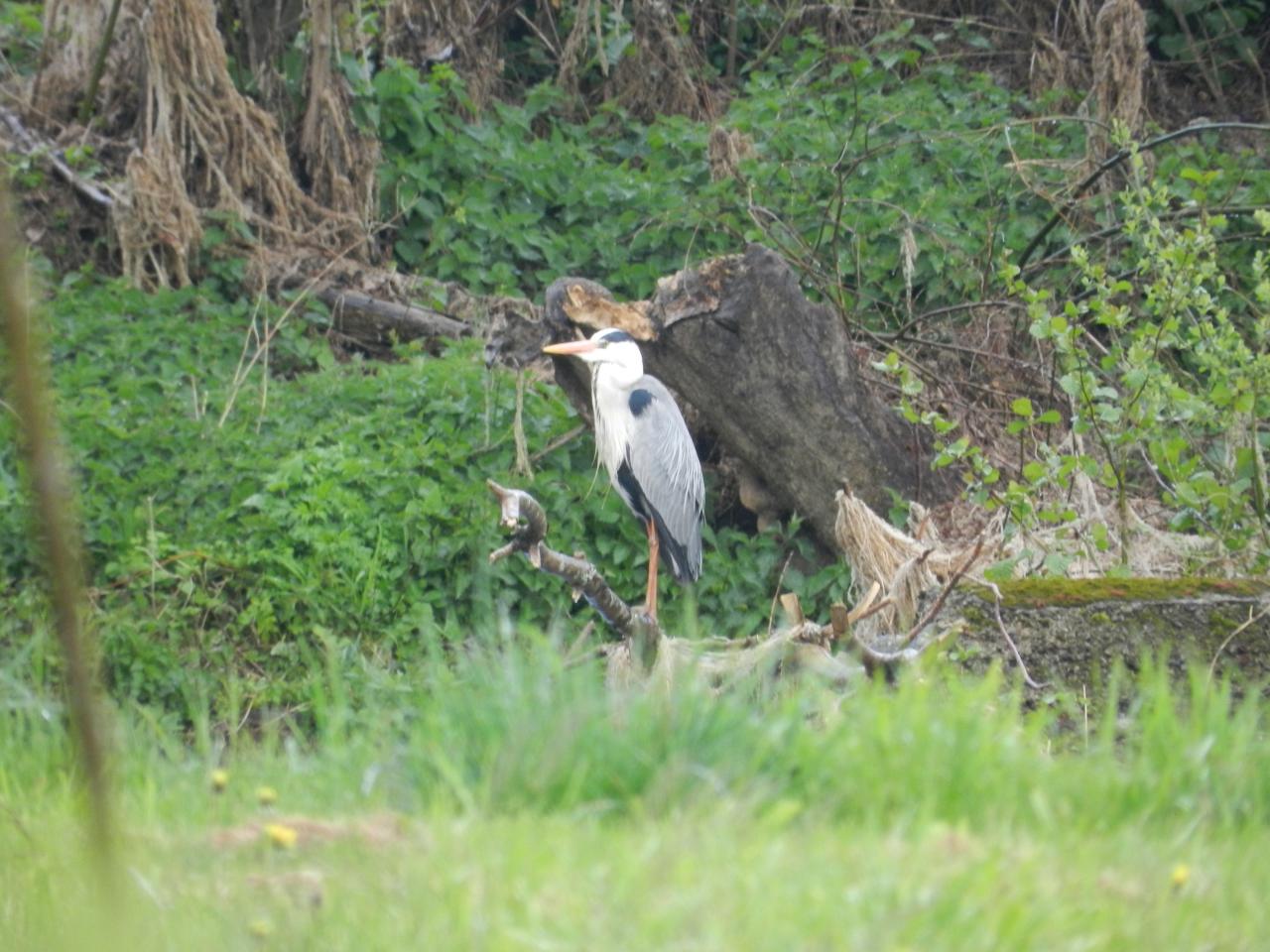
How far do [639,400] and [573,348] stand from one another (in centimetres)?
66

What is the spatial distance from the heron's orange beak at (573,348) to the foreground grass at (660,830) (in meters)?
4.71

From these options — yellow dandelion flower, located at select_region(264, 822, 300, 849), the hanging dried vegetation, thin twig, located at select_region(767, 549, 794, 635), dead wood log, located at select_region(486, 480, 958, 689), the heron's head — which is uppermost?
the hanging dried vegetation

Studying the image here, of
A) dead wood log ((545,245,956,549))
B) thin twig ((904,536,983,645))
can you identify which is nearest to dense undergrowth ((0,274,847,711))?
dead wood log ((545,245,956,549))

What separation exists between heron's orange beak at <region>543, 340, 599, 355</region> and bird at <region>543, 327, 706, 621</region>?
17 centimetres

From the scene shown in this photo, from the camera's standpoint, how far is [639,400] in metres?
8.46

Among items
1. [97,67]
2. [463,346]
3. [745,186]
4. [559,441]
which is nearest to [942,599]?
[559,441]

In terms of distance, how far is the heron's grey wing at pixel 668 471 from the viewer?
8.31 meters

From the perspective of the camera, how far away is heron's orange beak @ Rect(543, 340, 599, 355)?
7.92m

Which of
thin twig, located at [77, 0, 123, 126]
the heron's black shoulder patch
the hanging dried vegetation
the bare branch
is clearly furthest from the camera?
thin twig, located at [77, 0, 123, 126]

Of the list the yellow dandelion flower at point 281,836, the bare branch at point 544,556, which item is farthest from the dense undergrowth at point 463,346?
the yellow dandelion flower at point 281,836

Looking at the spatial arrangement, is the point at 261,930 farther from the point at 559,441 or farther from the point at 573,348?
the point at 559,441

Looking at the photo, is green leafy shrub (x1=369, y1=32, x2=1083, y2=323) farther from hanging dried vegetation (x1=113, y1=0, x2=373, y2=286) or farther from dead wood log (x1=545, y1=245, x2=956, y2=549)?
dead wood log (x1=545, y1=245, x2=956, y2=549)

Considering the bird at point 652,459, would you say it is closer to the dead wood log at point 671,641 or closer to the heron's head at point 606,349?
the heron's head at point 606,349

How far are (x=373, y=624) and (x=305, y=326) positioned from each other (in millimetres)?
3147
